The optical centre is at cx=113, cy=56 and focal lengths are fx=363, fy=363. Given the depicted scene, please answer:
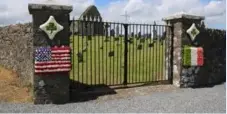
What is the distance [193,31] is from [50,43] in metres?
4.45

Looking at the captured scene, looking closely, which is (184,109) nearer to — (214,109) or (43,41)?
(214,109)

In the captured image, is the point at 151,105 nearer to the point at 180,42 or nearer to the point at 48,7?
the point at 180,42

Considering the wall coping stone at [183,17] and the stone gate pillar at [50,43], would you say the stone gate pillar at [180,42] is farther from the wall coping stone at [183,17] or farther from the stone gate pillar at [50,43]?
the stone gate pillar at [50,43]

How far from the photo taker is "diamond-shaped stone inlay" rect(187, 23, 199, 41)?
34.3 ft

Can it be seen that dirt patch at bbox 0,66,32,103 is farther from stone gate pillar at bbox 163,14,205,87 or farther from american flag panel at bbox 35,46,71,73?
stone gate pillar at bbox 163,14,205,87

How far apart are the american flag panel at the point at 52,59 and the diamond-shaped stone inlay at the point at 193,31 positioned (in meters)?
3.92

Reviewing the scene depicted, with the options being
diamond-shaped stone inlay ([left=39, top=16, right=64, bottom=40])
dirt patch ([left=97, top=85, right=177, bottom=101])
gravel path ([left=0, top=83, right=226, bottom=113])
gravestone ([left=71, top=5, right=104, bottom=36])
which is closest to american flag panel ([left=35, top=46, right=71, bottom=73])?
diamond-shaped stone inlay ([left=39, top=16, right=64, bottom=40])

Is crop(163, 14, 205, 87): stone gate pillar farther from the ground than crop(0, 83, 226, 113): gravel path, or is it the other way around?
crop(163, 14, 205, 87): stone gate pillar

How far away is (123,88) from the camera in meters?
9.95

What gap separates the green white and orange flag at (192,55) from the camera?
1036cm

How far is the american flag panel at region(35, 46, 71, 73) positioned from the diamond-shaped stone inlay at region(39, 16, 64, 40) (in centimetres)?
32

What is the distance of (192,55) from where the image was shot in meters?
10.4

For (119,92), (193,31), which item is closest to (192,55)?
(193,31)

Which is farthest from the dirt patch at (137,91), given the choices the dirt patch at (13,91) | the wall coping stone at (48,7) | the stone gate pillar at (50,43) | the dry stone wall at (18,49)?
the wall coping stone at (48,7)
